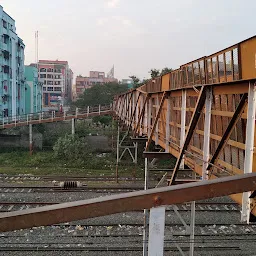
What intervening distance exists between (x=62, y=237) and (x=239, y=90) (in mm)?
7319

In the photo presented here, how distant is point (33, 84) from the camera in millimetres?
44844

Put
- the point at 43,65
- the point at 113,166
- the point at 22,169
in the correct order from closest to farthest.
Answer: the point at 22,169 < the point at 113,166 < the point at 43,65

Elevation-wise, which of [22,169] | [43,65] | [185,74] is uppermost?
[43,65]

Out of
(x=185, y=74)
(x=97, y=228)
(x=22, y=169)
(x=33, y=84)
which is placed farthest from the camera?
(x=33, y=84)

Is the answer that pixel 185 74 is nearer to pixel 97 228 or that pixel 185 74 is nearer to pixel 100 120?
pixel 97 228

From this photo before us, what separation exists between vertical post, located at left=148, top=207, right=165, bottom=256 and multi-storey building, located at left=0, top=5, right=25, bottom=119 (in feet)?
102

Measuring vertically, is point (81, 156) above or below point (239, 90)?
below

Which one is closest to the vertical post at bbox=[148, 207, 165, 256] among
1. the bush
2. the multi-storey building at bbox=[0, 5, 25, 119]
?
the bush

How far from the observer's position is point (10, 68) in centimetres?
3503

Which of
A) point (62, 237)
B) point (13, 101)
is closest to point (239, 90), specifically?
point (62, 237)

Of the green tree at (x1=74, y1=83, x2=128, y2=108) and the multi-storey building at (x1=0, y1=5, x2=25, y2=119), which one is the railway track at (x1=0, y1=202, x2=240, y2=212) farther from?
the green tree at (x1=74, y1=83, x2=128, y2=108)

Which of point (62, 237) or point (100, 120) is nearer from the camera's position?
point (62, 237)

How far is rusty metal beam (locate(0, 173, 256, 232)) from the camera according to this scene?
5.93 feet

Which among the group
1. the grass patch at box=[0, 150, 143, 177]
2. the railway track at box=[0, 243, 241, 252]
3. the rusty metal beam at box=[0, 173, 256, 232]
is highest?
the rusty metal beam at box=[0, 173, 256, 232]
